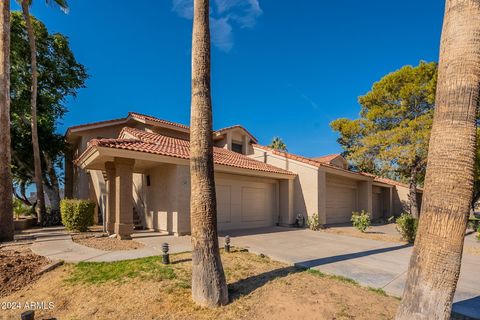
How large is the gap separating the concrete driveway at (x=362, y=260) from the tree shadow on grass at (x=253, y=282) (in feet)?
2.57

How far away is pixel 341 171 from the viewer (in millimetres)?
17547

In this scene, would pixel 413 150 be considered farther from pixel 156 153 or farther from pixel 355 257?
pixel 156 153

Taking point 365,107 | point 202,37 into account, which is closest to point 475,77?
point 202,37

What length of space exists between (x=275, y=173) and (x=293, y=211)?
289 cm

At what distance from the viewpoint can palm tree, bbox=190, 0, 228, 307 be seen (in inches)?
184

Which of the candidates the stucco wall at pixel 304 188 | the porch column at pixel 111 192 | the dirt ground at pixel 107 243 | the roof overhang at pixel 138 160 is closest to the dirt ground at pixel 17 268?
the dirt ground at pixel 107 243

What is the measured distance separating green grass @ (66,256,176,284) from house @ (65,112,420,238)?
3412mm

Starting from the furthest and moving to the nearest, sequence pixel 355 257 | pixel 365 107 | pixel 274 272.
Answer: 1. pixel 365 107
2. pixel 355 257
3. pixel 274 272

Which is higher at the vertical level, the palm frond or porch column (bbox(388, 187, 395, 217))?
the palm frond

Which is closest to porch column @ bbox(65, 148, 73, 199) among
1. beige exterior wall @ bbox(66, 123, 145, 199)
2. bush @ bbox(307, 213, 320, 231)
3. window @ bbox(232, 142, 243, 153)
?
beige exterior wall @ bbox(66, 123, 145, 199)

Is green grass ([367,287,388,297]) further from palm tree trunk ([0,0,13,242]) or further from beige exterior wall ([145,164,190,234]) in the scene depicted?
palm tree trunk ([0,0,13,242])

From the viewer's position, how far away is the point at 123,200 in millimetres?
9961

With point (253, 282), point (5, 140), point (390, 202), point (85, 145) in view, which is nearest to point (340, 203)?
point (390, 202)

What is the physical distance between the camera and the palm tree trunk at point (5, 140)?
10.2 m
